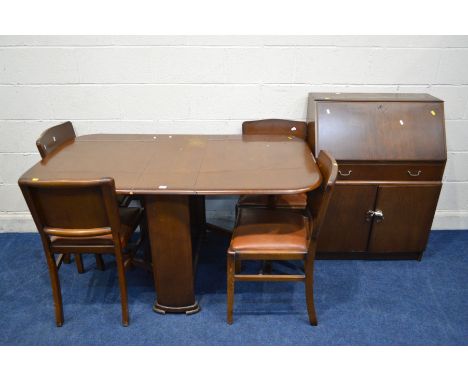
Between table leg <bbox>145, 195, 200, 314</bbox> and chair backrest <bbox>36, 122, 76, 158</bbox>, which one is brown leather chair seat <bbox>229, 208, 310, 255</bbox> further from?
chair backrest <bbox>36, 122, 76, 158</bbox>

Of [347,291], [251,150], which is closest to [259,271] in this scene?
[347,291]

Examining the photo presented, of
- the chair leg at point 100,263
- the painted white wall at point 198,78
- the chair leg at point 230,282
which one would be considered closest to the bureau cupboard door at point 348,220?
the painted white wall at point 198,78

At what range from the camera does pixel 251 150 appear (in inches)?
82.0

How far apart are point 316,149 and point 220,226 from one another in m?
1.06

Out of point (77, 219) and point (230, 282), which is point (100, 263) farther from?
point (230, 282)

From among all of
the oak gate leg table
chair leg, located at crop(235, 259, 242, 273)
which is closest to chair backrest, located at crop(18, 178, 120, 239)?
the oak gate leg table

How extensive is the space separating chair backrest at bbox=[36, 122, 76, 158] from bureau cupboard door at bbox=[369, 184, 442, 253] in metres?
1.90

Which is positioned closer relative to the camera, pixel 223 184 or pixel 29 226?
pixel 223 184

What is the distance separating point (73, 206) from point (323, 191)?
3.56ft

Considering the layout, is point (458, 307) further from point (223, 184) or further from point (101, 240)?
point (101, 240)

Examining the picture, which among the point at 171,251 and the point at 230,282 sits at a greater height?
the point at 171,251

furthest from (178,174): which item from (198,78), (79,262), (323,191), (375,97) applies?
(375,97)

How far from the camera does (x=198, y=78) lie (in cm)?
239

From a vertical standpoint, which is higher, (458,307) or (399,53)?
(399,53)
